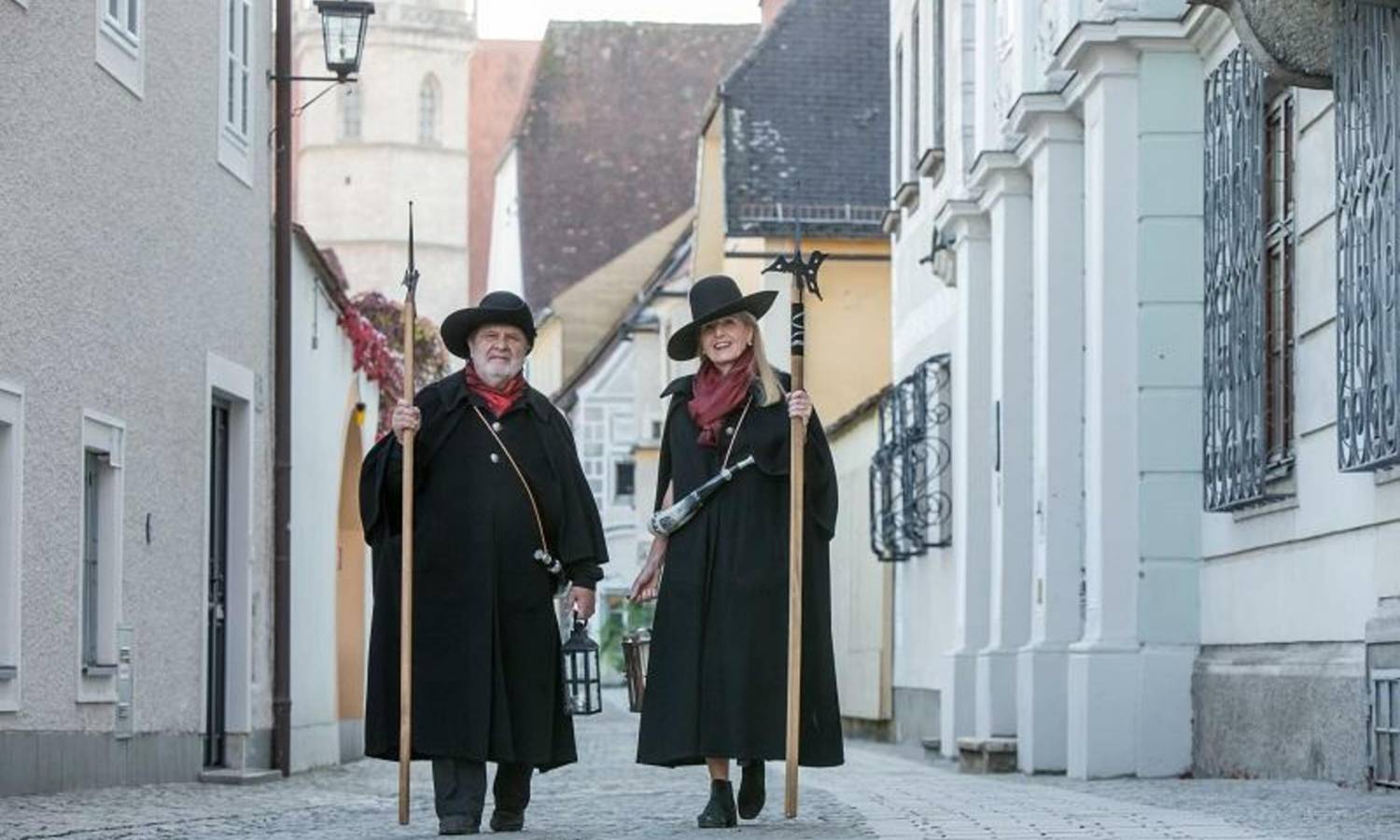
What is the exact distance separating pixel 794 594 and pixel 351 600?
16705mm

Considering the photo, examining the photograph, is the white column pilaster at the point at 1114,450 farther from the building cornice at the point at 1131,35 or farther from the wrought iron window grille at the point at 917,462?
the wrought iron window grille at the point at 917,462

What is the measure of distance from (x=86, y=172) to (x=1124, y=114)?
18.0 ft

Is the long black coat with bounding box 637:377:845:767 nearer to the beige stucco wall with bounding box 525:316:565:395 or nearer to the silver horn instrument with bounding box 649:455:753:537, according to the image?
the silver horn instrument with bounding box 649:455:753:537

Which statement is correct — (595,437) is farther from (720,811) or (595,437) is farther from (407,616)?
(720,811)

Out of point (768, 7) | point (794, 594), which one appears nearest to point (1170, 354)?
point (794, 594)

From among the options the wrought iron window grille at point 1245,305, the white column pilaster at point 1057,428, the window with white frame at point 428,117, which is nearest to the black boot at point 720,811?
the wrought iron window grille at point 1245,305

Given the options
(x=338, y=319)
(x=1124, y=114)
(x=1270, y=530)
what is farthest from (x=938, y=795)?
(x=338, y=319)

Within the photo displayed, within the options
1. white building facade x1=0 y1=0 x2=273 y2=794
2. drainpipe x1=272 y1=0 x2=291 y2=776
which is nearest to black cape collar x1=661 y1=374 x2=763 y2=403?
white building facade x1=0 y1=0 x2=273 y2=794

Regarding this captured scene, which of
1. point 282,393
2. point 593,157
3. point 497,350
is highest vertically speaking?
point 593,157

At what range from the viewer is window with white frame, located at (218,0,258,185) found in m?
20.5

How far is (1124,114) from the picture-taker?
18.3 meters

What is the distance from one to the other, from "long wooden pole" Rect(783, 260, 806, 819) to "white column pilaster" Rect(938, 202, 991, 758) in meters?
12.2

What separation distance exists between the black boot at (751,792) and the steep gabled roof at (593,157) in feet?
241

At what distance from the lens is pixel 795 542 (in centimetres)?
1204
